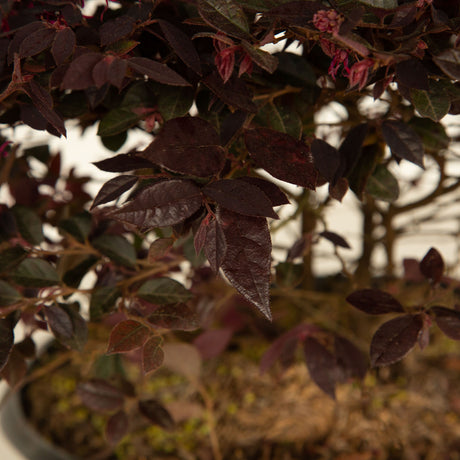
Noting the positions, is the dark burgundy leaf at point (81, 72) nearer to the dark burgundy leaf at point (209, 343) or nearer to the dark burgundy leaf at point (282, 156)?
the dark burgundy leaf at point (282, 156)

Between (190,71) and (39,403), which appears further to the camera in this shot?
(39,403)

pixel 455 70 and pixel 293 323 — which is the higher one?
pixel 455 70

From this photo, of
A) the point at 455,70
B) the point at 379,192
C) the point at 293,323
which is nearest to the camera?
the point at 455,70

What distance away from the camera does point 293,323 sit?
913mm

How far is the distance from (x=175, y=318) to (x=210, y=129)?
0.17 meters

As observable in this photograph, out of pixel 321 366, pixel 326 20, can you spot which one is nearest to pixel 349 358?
pixel 321 366

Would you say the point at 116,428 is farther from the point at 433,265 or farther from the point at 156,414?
the point at 433,265

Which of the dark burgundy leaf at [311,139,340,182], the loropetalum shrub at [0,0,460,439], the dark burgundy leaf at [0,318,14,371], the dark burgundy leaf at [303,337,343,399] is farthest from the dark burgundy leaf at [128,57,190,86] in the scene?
the dark burgundy leaf at [303,337,343,399]

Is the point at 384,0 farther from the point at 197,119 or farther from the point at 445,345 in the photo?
the point at 445,345

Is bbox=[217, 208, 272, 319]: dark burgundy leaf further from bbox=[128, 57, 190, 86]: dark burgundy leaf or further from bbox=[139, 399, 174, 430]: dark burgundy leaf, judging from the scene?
bbox=[139, 399, 174, 430]: dark burgundy leaf

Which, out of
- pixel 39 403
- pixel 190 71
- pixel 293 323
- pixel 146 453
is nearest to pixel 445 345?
pixel 293 323

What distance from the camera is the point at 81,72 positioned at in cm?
26

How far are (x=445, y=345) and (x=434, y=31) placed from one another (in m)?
0.86

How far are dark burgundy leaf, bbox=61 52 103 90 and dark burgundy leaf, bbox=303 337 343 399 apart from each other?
1.17 feet
